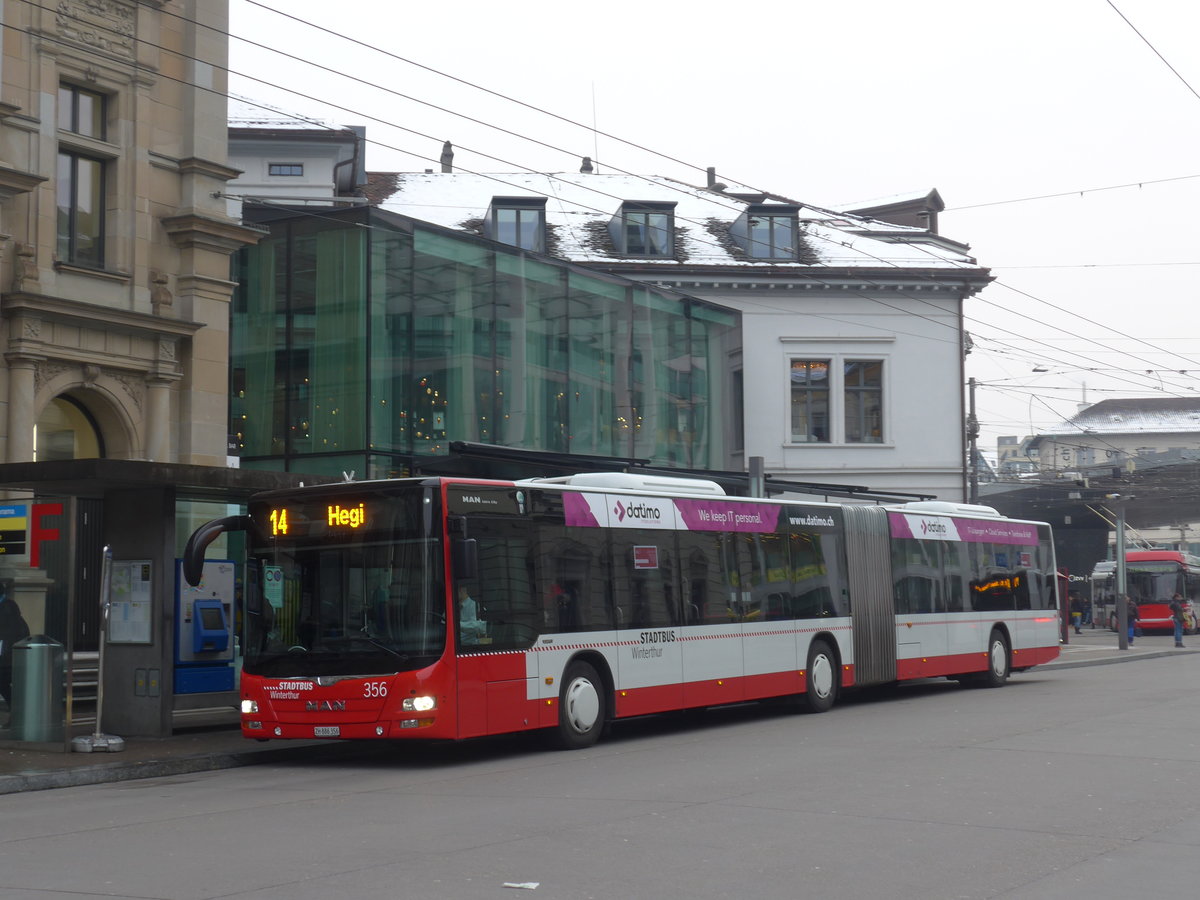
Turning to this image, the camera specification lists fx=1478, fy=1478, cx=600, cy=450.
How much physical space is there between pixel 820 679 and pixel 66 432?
11256 mm

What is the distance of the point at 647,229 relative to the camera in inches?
1549

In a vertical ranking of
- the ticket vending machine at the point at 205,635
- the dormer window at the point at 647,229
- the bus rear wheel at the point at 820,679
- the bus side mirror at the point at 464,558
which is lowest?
the bus rear wheel at the point at 820,679

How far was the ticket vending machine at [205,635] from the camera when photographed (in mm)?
17266

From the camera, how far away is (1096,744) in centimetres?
1487

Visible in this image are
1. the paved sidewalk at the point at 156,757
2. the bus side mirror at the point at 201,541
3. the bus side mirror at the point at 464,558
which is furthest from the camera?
the bus side mirror at the point at 201,541

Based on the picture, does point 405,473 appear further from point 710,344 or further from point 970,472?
point 970,472

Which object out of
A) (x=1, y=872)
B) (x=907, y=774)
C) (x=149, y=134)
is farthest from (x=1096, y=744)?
(x=149, y=134)

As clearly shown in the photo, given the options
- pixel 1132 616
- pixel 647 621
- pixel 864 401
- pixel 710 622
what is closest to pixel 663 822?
pixel 647 621

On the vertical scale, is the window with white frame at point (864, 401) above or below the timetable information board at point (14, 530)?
above

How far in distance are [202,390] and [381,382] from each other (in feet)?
11.6

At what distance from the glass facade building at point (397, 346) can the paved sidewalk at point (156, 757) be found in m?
8.47

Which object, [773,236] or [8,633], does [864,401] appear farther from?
[8,633]

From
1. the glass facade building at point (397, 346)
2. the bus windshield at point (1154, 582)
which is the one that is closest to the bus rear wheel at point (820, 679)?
the glass facade building at point (397, 346)

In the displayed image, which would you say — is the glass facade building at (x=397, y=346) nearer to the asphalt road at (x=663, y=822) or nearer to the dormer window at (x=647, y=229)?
the dormer window at (x=647, y=229)
